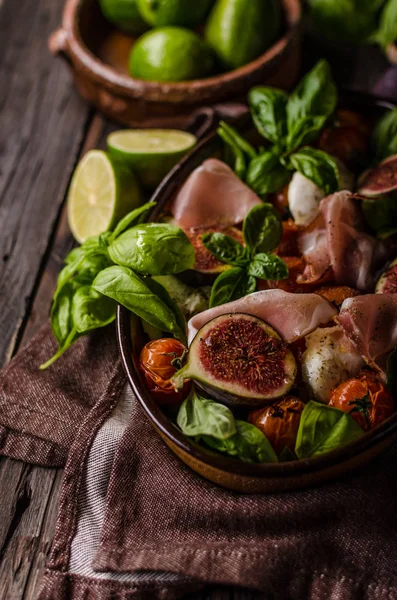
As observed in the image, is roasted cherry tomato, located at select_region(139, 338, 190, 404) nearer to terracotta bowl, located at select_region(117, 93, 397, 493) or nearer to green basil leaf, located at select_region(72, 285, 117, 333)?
terracotta bowl, located at select_region(117, 93, 397, 493)

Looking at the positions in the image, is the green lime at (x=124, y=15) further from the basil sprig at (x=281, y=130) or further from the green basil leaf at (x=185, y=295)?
the green basil leaf at (x=185, y=295)

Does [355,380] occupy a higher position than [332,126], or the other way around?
[332,126]

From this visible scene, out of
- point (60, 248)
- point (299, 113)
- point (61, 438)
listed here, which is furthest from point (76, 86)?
point (61, 438)

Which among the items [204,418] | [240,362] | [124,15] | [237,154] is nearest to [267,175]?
[237,154]

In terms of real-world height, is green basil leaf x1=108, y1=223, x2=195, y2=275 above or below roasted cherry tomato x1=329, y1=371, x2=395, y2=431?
above

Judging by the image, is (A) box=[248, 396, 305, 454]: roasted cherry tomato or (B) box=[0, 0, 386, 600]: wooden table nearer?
(A) box=[248, 396, 305, 454]: roasted cherry tomato

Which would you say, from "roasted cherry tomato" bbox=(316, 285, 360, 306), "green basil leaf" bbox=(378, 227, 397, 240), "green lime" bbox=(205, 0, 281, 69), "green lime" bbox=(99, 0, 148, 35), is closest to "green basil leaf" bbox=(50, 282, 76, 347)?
"roasted cherry tomato" bbox=(316, 285, 360, 306)

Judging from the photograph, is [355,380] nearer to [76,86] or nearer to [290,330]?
[290,330]
